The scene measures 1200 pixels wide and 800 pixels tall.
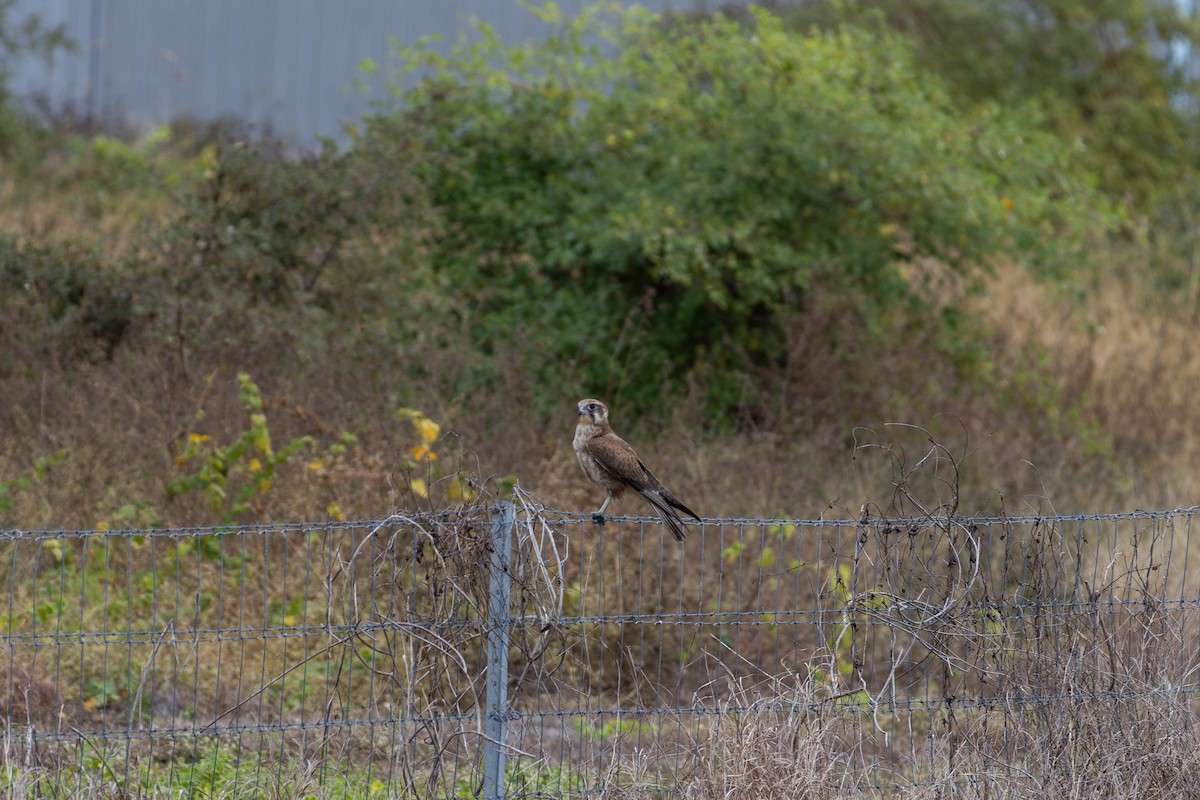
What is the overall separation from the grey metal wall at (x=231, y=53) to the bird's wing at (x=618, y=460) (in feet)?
46.1

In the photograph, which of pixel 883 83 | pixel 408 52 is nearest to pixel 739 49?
pixel 883 83

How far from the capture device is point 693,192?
10570 mm

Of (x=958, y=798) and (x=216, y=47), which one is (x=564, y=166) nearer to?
(x=958, y=798)

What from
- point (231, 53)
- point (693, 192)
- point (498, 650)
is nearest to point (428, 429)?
point (498, 650)

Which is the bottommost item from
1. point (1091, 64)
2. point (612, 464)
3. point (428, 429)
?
point (612, 464)

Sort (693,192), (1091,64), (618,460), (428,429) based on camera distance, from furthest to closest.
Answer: (1091,64), (693,192), (428,429), (618,460)

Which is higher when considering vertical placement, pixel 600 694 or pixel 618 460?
pixel 618 460

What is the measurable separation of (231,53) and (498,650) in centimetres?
1865

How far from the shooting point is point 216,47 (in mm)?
21562

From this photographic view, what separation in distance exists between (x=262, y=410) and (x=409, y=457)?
1160mm

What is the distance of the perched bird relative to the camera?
5762mm

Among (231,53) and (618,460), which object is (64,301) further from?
(231,53)

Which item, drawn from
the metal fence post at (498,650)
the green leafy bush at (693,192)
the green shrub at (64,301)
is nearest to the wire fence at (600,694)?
the metal fence post at (498,650)

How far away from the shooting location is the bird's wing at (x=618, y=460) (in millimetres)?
5898
